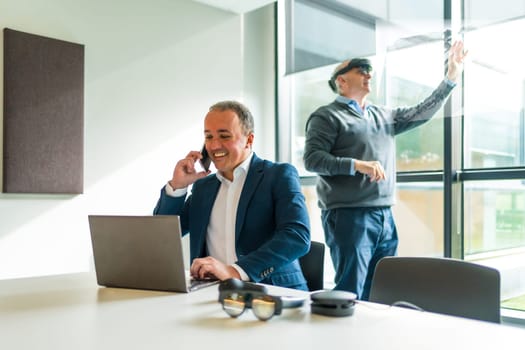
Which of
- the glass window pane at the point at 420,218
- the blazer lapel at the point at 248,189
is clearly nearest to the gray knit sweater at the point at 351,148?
the glass window pane at the point at 420,218

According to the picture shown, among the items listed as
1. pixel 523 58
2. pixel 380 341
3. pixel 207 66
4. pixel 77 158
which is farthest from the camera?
pixel 207 66

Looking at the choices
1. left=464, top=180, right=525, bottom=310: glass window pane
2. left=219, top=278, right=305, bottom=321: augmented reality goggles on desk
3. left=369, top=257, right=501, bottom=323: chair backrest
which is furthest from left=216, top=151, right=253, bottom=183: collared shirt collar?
left=464, top=180, right=525, bottom=310: glass window pane

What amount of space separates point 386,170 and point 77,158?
2.00m

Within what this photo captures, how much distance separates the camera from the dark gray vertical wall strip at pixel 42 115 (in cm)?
311

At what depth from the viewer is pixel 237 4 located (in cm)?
425

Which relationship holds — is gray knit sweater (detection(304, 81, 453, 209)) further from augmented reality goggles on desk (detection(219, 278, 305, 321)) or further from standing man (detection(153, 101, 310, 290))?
augmented reality goggles on desk (detection(219, 278, 305, 321))

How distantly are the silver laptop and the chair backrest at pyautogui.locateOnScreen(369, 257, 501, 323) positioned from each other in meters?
0.56

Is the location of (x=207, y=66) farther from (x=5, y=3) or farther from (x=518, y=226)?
(x=518, y=226)

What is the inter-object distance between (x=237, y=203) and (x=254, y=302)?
846mm

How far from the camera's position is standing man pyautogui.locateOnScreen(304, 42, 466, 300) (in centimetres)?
289

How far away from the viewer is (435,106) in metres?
3.20

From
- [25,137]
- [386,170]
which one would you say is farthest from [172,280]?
[25,137]

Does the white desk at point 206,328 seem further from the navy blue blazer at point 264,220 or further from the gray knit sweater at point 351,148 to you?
the gray knit sweater at point 351,148

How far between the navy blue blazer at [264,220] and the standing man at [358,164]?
994mm
